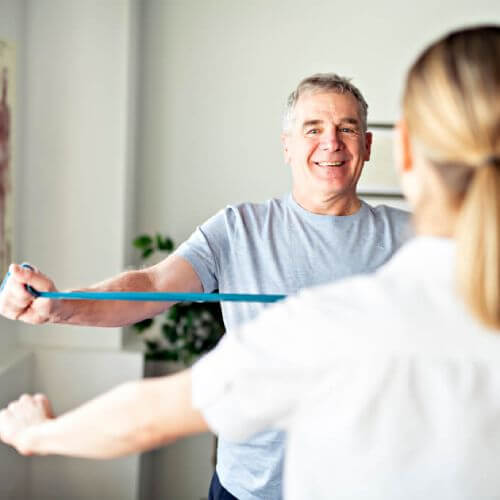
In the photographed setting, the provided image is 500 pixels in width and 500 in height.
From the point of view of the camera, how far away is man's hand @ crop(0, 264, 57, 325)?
1585 millimetres

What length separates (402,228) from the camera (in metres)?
1.95

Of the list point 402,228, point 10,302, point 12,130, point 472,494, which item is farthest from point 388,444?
point 12,130

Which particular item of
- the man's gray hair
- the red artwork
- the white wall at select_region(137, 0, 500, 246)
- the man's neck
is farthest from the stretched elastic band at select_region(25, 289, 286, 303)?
the white wall at select_region(137, 0, 500, 246)

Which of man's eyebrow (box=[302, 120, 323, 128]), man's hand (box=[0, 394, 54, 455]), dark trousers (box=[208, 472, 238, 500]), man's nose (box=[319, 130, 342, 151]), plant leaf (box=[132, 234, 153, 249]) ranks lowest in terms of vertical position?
dark trousers (box=[208, 472, 238, 500])

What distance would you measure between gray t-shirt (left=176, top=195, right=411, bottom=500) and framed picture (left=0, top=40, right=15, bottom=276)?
1.68m

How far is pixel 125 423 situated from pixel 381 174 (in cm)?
316

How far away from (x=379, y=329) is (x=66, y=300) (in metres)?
1.08

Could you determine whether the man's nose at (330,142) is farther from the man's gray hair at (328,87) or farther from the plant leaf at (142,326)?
the plant leaf at (142,326)

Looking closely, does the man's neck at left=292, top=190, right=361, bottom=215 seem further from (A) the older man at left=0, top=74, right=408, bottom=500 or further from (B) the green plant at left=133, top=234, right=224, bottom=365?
(B) the green plant at left=133, top=234, right=224, bottom=365

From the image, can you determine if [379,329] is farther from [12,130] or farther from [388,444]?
[12,130]

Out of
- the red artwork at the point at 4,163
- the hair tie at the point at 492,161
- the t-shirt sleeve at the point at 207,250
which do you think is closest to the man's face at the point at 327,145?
the t-shirt sleeve at the point at 207,250

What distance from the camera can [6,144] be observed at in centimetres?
333

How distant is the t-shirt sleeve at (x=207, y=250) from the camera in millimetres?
1901

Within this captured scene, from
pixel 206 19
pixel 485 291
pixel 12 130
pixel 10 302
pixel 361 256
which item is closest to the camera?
pixel 485 291
